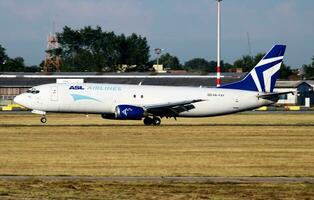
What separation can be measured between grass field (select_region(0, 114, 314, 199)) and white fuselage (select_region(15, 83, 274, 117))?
9.27 meters

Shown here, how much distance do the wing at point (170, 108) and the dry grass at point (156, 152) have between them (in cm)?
920

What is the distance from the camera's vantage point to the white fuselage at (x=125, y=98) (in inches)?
2319

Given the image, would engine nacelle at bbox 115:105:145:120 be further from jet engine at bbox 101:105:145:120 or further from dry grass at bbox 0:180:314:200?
dry grass at bbox 0:180:314:200

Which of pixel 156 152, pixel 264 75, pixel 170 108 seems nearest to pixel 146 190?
pixel 156 152

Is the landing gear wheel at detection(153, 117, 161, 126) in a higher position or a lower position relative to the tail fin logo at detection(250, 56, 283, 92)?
lower

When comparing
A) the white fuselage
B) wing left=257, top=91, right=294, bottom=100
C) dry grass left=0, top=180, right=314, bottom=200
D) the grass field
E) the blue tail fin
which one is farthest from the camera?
the blue tail fin

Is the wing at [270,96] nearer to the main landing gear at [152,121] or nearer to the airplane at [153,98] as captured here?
the airplane at [153,98]

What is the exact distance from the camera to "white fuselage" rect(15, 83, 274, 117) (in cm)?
5891

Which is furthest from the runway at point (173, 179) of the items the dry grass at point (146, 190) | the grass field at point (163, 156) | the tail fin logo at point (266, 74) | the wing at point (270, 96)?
the tail fin logo at point (266, 74)

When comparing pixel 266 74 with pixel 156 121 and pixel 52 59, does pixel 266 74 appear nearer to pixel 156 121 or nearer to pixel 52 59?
pixel 156 121

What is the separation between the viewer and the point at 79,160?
30.4 meters

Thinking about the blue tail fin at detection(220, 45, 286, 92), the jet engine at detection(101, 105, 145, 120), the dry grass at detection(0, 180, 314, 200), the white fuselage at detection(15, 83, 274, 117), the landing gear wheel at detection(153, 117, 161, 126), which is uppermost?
the blue tail fin at detection(220, 45, 286, 92)

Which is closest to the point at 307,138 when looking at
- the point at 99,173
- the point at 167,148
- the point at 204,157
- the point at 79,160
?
the point at 167,148

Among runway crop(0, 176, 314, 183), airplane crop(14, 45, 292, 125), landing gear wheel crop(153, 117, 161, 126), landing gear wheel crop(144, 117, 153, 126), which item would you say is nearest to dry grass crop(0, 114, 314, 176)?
runway crop(0, 176, 314, 183)
